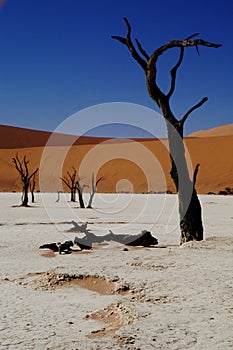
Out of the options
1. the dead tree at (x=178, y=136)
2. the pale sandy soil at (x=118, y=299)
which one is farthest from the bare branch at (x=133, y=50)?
the pale sandy soil at (x=118, y=299)

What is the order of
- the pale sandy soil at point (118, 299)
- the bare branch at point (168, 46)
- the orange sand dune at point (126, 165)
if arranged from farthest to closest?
the orange sand dune at point (126, 165)
the bare branch at point (168, 46)
the pale sandy soil at point (118, 299)

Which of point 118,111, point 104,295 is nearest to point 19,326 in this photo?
point 104,295

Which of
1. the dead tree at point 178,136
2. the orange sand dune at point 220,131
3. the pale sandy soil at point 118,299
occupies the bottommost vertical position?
the pale sandy soil at point 118,299

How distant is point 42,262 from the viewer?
955cm

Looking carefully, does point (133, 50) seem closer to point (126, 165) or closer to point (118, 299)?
point (118, 299)

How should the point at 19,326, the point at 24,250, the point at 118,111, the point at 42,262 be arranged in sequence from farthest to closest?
the point at 118,111 < the point at 24,250 < the point at 42,262 < the point at 19,326

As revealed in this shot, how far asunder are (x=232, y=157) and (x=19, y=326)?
226 feet

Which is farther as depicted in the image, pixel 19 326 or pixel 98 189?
pixel 98 189

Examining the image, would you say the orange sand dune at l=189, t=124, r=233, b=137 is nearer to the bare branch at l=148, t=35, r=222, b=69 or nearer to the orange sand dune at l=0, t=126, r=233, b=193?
the orange sand dune at l=0, t=126, r=233, b=193

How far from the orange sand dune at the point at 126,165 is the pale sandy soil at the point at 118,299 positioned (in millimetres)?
47499

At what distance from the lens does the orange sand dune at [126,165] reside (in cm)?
6462

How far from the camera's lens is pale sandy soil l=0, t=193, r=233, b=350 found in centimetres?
493

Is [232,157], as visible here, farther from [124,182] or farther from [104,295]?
[104,295]

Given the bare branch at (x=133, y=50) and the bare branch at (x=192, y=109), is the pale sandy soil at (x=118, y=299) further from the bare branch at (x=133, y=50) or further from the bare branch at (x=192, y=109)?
the bare branch at (x=133, y=50)
